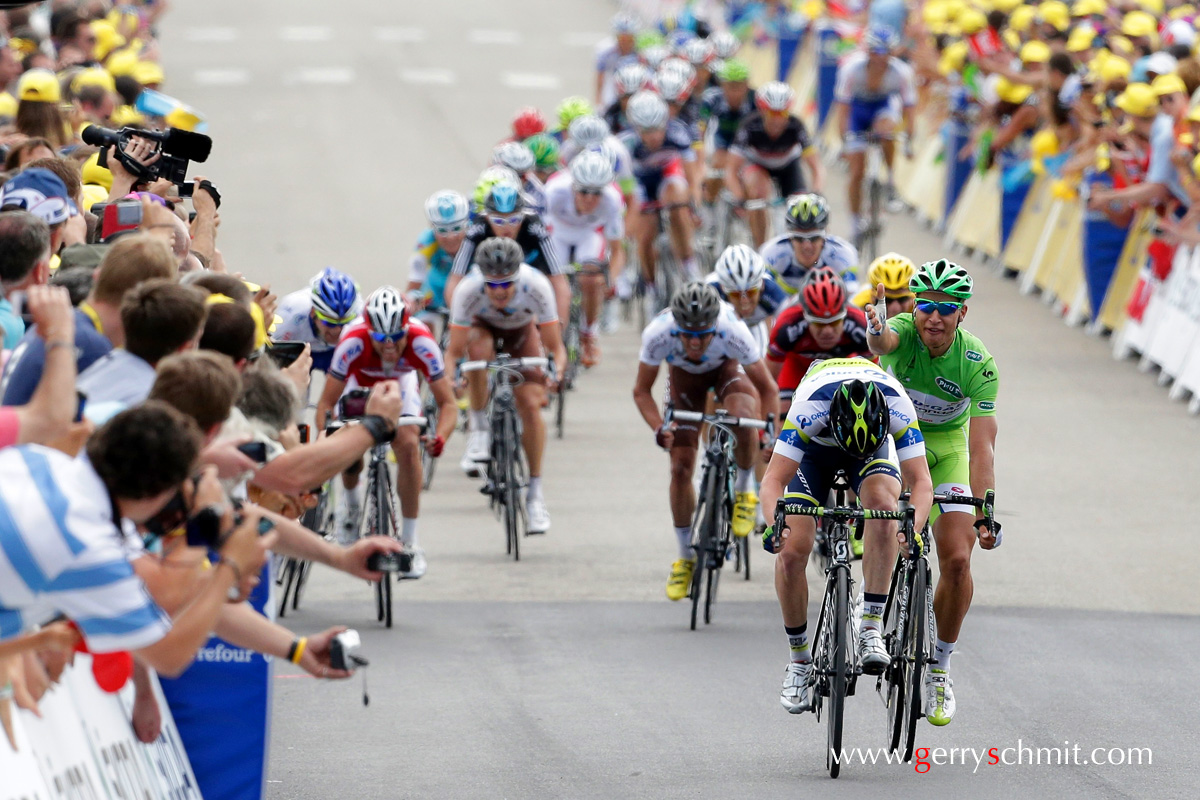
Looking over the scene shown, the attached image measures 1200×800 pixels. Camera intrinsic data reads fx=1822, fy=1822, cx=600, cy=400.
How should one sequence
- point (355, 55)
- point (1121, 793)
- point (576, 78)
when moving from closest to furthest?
point (1121, 793)
point (576, 78)
point (355, 55)

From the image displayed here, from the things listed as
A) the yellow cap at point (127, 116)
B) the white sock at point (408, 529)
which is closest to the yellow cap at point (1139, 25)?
the yellow cap at point (127, 116)

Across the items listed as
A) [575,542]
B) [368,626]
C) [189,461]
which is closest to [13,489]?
[189,461]

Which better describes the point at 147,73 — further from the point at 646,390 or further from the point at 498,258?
the point at 646,390

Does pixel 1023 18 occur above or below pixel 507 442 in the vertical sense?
above

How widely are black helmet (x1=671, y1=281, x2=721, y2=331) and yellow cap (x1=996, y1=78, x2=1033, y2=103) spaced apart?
10.1 meters

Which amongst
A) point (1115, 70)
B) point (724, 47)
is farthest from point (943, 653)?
point (724, 47)

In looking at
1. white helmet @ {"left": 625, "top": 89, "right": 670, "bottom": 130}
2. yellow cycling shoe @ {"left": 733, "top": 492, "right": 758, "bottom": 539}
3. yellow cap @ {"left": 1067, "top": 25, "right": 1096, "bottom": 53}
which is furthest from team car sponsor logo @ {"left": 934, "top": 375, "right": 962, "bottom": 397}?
yellow cap @ {"left": 1067, "top": 25, "right": 1096, "bottom": 53}

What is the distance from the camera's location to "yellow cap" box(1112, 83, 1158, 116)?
1496 centimetres

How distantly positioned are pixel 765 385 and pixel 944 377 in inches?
79.6

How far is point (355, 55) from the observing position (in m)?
36.7

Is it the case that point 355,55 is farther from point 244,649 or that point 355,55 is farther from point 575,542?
point 244,649

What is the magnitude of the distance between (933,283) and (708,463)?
2335 mm

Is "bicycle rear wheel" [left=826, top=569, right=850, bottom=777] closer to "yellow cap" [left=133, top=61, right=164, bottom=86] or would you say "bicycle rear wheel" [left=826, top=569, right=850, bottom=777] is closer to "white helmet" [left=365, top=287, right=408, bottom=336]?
"white helmet" [left=365, top=287, right=408, bottom=336]

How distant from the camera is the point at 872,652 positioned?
24.4 ft
